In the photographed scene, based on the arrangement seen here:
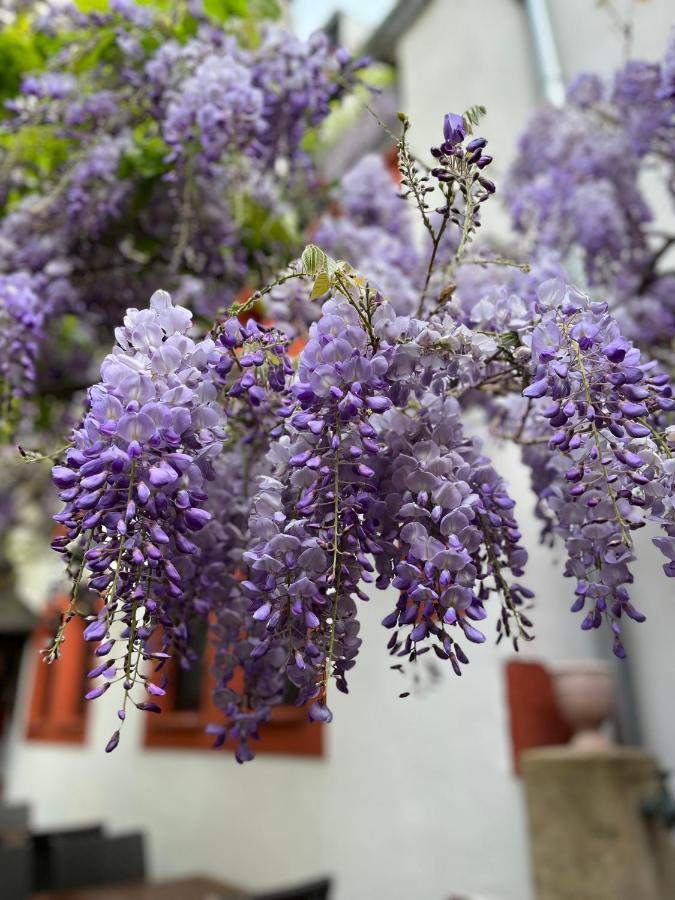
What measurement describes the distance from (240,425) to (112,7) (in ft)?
4.54

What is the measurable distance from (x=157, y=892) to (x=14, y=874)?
0.74 meters

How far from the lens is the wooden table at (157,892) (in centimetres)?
361

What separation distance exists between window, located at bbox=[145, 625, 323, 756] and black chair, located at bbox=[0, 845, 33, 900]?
3.30 ft

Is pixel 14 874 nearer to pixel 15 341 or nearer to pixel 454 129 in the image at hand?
pixel 15 341

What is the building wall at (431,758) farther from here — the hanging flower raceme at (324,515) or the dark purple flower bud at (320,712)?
the dark purple flower bud at (320,712)

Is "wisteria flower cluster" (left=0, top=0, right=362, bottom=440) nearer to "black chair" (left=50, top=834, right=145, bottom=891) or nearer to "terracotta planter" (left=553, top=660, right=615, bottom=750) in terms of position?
"terracotta planter" (left=553, top=660, right=615, bottom=750)

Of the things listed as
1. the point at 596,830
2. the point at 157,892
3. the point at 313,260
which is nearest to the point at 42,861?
the point at 157,892

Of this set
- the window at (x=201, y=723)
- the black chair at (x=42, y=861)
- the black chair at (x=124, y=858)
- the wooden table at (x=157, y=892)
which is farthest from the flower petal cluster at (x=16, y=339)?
the black chair at (x=124, y=858)

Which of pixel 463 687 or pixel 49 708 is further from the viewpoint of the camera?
pixel 49 708

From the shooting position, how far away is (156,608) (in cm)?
83

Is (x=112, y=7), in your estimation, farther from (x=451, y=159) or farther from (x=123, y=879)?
(x=123, y=879)

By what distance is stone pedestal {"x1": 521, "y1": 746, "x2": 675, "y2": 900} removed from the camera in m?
2.39

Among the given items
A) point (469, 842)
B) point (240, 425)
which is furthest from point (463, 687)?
point (240, 425)

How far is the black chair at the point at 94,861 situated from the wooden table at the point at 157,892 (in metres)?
0.07
